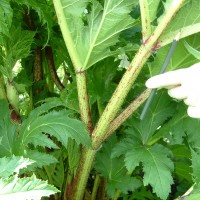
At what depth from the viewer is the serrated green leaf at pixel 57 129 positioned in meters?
0.98

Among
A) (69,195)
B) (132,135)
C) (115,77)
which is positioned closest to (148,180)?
(132,135)

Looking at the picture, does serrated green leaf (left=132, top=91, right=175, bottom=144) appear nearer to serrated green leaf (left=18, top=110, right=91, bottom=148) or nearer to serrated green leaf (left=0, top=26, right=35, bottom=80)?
serrated green leaf (left=18, top=110, right=91, bottom=148)

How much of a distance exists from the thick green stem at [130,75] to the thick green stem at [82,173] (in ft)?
0.14

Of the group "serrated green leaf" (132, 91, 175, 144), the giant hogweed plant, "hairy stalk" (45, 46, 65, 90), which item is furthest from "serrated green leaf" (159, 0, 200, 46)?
"hairy stalk" (45, 46, 65, 90)

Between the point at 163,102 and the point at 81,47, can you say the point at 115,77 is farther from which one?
the point at 81,47

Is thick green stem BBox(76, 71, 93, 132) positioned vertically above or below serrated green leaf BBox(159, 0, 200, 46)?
below

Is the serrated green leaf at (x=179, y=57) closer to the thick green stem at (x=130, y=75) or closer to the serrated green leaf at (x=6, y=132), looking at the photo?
the thick green stem at (x=130, y=75)

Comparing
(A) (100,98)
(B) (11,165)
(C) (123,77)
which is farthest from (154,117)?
(B) (11,165)

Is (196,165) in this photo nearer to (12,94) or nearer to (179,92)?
(179,92)

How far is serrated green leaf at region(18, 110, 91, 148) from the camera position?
98 centimetres

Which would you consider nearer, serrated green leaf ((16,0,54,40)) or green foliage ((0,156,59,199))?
green foliage ((0,156,59,199))

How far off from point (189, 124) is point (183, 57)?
20 cm

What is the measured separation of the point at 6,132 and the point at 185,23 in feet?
1.69

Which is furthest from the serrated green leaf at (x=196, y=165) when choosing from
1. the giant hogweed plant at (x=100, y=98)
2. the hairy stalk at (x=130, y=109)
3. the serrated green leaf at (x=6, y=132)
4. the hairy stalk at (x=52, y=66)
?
the hairy stalk at (x=52, y=66)
